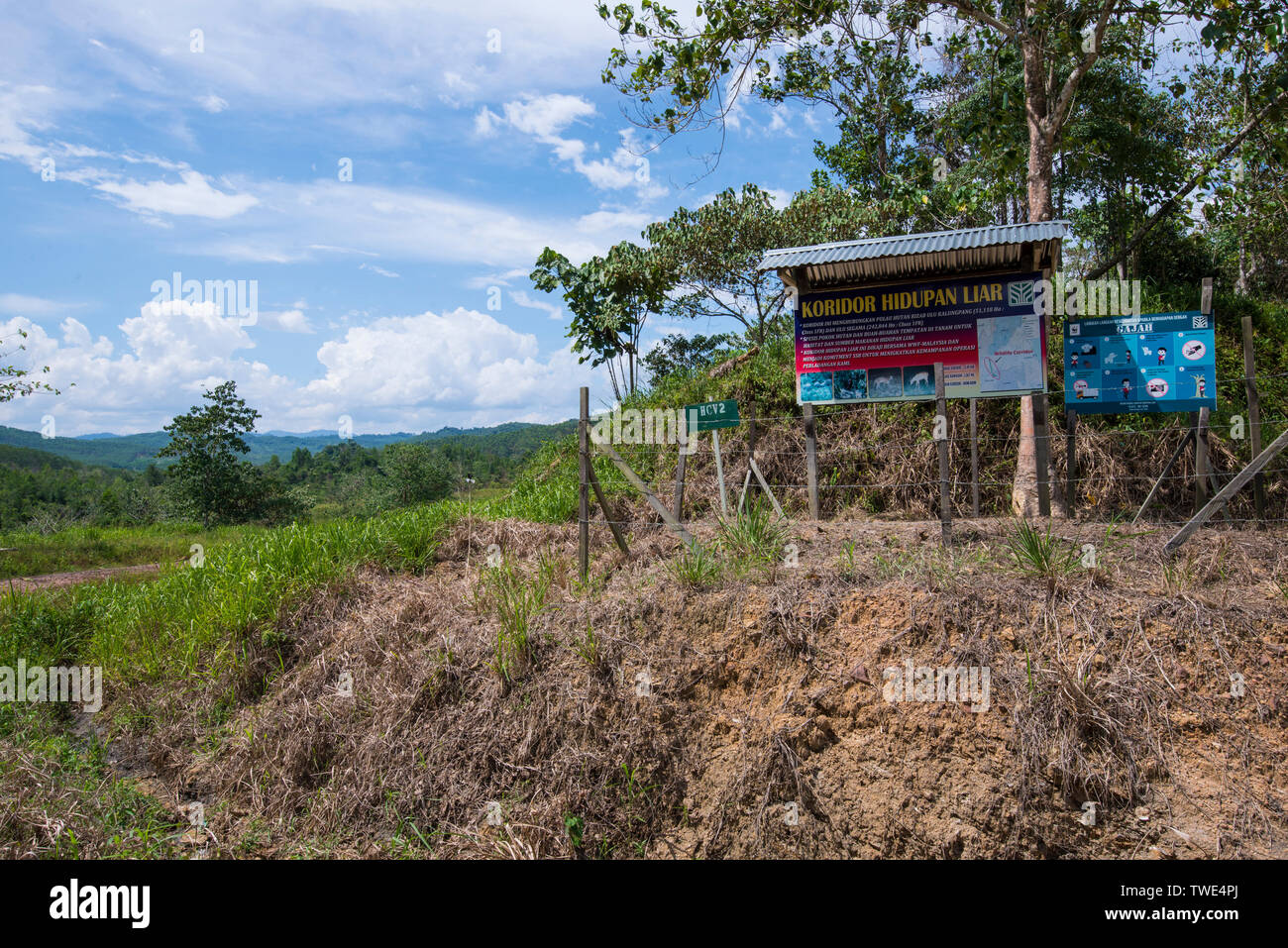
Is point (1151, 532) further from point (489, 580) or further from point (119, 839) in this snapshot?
point (119, 839)

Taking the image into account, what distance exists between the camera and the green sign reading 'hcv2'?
6759 mm

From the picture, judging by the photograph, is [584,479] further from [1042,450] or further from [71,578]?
[71,578]

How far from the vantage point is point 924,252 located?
22.7ft

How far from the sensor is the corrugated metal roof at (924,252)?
22.1 feet

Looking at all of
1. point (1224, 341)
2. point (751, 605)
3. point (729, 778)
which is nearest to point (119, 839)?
point (729, 778)

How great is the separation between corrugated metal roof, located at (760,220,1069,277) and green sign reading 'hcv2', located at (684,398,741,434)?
178 centimetres

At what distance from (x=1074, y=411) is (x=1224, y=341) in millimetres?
5403

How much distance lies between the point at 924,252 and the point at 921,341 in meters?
0.88

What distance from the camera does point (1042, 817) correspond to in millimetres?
4113

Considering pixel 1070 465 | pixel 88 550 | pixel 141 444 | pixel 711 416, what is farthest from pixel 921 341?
pixel 141 444

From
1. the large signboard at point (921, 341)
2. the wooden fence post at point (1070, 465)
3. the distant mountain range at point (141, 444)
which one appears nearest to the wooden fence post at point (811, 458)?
the large signboard at point (921, 341)

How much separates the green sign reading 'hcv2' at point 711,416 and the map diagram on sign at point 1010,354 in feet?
8.05

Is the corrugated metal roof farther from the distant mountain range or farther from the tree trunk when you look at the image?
the distant mountain range

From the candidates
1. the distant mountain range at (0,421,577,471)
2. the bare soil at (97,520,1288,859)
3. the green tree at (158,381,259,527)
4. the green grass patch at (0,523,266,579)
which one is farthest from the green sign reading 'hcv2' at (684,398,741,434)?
the distant mountain range at (0,421,577,471)
